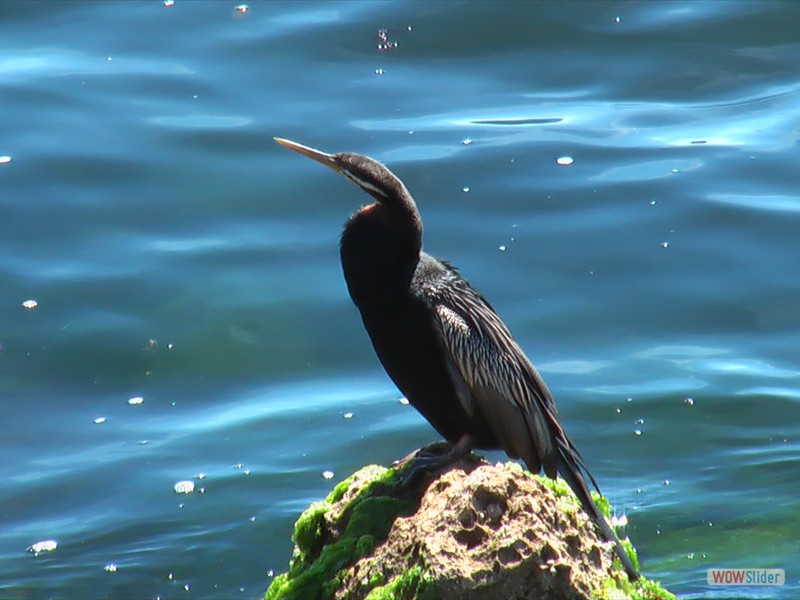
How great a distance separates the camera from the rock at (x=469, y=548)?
4.58m

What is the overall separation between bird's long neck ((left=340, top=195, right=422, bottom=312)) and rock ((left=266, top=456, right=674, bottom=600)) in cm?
93

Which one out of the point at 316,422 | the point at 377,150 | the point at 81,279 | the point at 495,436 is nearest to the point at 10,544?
the point at 316,422

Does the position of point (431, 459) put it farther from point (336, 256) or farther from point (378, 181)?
point (336, 256)

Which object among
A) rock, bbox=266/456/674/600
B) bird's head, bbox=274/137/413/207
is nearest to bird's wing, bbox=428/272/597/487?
bird's head, bbox=274/137/413/207

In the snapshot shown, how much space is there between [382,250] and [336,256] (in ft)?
16.8

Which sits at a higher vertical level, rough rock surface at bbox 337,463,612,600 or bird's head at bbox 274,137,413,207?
bird's head at bbox 274,137,413,207

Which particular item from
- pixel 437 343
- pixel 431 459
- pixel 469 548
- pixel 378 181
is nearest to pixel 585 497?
pixel 431 459

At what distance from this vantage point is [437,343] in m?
6.03

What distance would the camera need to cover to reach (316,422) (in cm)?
947

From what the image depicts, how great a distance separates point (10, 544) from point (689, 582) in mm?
4250

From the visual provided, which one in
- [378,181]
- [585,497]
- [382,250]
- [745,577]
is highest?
[378,181]

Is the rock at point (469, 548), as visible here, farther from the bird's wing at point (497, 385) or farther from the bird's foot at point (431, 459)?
the bird's wing at point (497, 385)

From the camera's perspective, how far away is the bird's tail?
5.40m

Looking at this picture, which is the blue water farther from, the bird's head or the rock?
the bird's head
